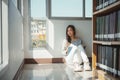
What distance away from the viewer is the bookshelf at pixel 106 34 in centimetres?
240

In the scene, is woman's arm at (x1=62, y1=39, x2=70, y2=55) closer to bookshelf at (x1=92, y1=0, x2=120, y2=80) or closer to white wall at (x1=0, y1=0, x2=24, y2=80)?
bookshelf at (x1=92, y1=0, x2=120, y2=80)

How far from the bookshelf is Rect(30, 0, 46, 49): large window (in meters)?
2.10

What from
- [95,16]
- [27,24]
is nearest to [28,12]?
[27,24]

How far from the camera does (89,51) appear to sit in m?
5.28

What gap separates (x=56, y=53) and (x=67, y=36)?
52 centimetres

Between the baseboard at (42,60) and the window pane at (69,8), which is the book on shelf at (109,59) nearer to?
the baseboard at (42,60)

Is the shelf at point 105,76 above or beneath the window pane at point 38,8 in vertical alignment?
beneath

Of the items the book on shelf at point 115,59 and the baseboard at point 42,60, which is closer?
the book on shelf at point 115,59

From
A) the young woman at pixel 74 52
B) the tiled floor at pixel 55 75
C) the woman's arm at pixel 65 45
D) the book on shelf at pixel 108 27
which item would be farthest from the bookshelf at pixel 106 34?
the woman's arm at pixel 65 45

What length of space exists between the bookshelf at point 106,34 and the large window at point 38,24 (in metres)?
2.10

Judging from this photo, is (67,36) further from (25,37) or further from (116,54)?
(116,54)

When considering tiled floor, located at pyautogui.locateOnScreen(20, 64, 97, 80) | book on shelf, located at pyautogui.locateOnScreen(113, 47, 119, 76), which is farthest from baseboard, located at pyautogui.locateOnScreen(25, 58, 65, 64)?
book on shelf, located at pyautogui.locateOnScreen(113, 47, 119, 76)

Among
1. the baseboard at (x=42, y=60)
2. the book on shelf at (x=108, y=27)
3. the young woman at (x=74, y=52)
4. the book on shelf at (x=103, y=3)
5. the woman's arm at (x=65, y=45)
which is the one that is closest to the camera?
the book on shelf at (x=108, y=27)

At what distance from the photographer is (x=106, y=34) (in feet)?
9.05
